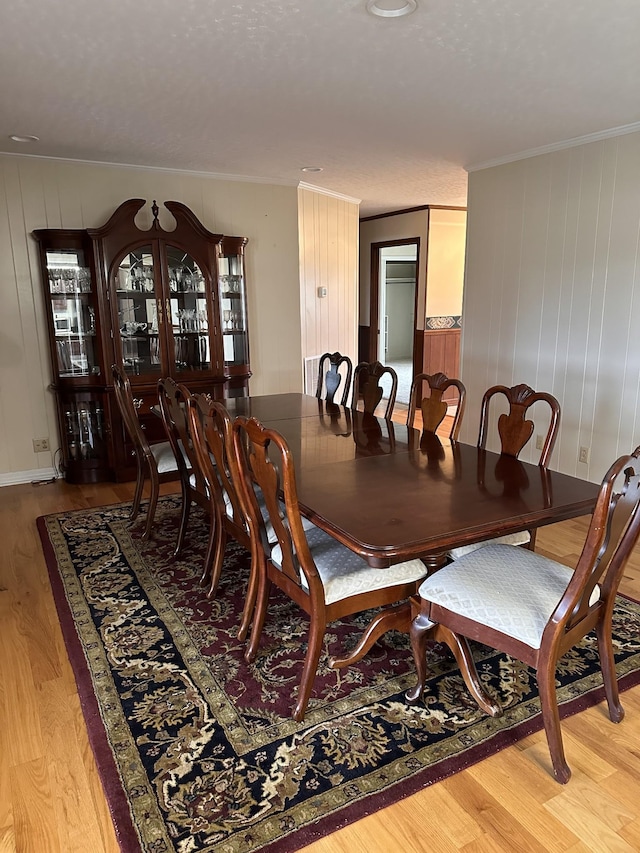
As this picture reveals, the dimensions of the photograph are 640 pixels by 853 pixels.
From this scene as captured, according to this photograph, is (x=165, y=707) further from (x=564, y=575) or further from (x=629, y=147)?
(x=629, y=147)

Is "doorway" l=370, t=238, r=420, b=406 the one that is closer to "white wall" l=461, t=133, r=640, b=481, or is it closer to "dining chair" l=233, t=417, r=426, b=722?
"white wall" l=461, t=133, r=640, b=481

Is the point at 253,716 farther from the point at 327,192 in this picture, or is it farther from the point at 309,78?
the point at 327,192

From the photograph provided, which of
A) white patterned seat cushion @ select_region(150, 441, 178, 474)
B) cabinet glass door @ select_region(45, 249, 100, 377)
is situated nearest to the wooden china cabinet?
cabinet glass door @ select_region(45, 249, 100, 377)

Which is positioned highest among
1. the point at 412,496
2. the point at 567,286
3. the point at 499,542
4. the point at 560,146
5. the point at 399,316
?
the point at 560,146

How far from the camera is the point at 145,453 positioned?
335 centimetres

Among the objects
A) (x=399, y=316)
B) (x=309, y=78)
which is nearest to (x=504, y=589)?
(x=309, y=78)

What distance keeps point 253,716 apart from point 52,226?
149 inches

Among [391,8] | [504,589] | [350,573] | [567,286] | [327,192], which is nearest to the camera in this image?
[504,589]

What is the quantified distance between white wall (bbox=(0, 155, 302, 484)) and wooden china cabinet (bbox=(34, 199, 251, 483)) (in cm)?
22

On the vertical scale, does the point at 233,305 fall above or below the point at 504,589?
above

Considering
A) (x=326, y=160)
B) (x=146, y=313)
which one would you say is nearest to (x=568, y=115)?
(x=326, y=160)

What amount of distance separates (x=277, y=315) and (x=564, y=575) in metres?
3.93

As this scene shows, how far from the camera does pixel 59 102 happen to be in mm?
3041

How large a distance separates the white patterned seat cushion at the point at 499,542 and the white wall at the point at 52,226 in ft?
11.1
